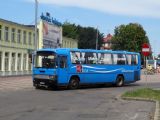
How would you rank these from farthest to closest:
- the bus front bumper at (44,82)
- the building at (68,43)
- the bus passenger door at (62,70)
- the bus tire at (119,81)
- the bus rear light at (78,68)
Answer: the building at (68,43) < the bus tire at (119,81) < the bus rear light at (78,68) < the bus passenger door at (62,70) < the bus front bumper at (44,82)

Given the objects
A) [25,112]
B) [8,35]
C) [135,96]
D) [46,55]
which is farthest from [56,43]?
[25,112]

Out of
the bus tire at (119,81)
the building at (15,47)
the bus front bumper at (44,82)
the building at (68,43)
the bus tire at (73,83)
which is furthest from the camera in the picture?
the building at (68,43)

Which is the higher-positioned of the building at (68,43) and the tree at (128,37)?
the tree at (128,37)

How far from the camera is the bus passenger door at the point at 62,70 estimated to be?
3269 cm

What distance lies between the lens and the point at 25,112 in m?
17.6

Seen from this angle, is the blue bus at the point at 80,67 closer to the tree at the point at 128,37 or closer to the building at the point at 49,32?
the building at the point at 49,32

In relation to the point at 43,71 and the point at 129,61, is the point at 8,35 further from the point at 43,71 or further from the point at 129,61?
the point at 43,71

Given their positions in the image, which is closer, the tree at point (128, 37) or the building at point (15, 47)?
the building at point (15, 47)

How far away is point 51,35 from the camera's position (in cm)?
7731

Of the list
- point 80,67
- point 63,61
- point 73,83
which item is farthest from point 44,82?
point 80,67

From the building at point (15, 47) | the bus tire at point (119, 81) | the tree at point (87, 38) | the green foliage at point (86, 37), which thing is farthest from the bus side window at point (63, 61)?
the tree at point (87, 38)

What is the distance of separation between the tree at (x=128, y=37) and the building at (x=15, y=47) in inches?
2134

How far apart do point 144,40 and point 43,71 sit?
93710 mm

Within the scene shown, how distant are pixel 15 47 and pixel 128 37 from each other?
6261cm
